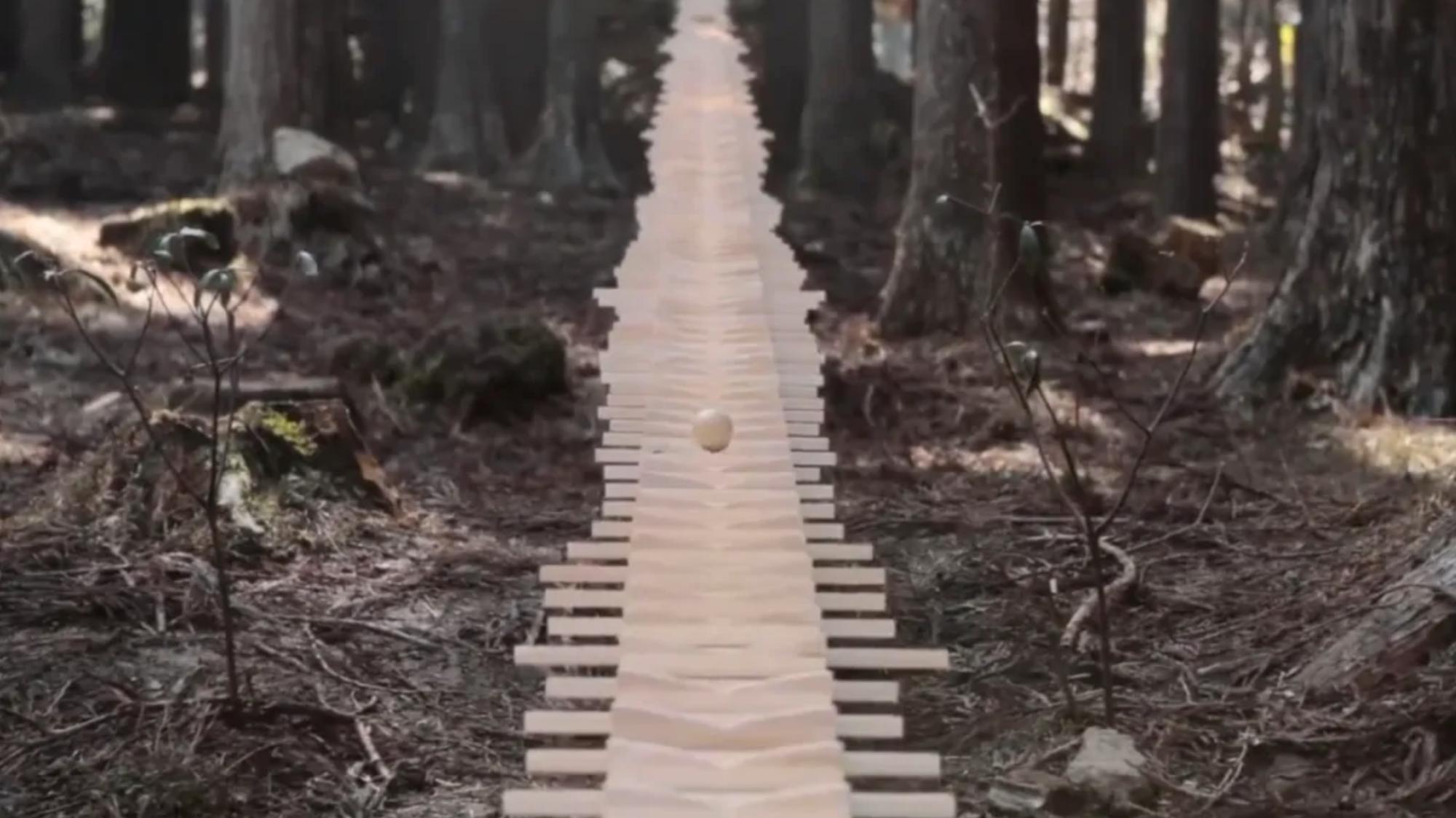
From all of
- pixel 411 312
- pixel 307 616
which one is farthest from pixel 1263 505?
pixel 411 312

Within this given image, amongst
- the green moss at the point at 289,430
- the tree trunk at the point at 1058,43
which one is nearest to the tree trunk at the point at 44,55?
the tree trunk at the point at 1058,43

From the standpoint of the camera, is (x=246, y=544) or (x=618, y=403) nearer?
(x=618, y=403)

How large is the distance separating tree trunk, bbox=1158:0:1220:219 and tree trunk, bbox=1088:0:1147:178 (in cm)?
165

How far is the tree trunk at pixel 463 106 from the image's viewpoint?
16891 mm

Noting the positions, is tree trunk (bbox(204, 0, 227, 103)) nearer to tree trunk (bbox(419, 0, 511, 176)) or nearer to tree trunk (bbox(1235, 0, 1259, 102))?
tree trunk (bbox(419, 0, 511, 176))

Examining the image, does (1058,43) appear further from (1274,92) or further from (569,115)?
(569,115)

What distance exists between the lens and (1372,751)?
3418 millimetres

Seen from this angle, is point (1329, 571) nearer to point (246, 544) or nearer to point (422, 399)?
point (246, 544)

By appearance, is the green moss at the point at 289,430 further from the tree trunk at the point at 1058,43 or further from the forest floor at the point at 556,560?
the tree trunk at the point at 1058,43

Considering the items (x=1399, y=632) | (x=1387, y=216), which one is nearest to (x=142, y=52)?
(x=1387, y=216)

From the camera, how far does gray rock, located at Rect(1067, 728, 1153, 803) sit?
3.23m

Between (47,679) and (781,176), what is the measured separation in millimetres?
13439

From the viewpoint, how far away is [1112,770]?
3.27m

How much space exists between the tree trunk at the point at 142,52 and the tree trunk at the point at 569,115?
4.15 meters
